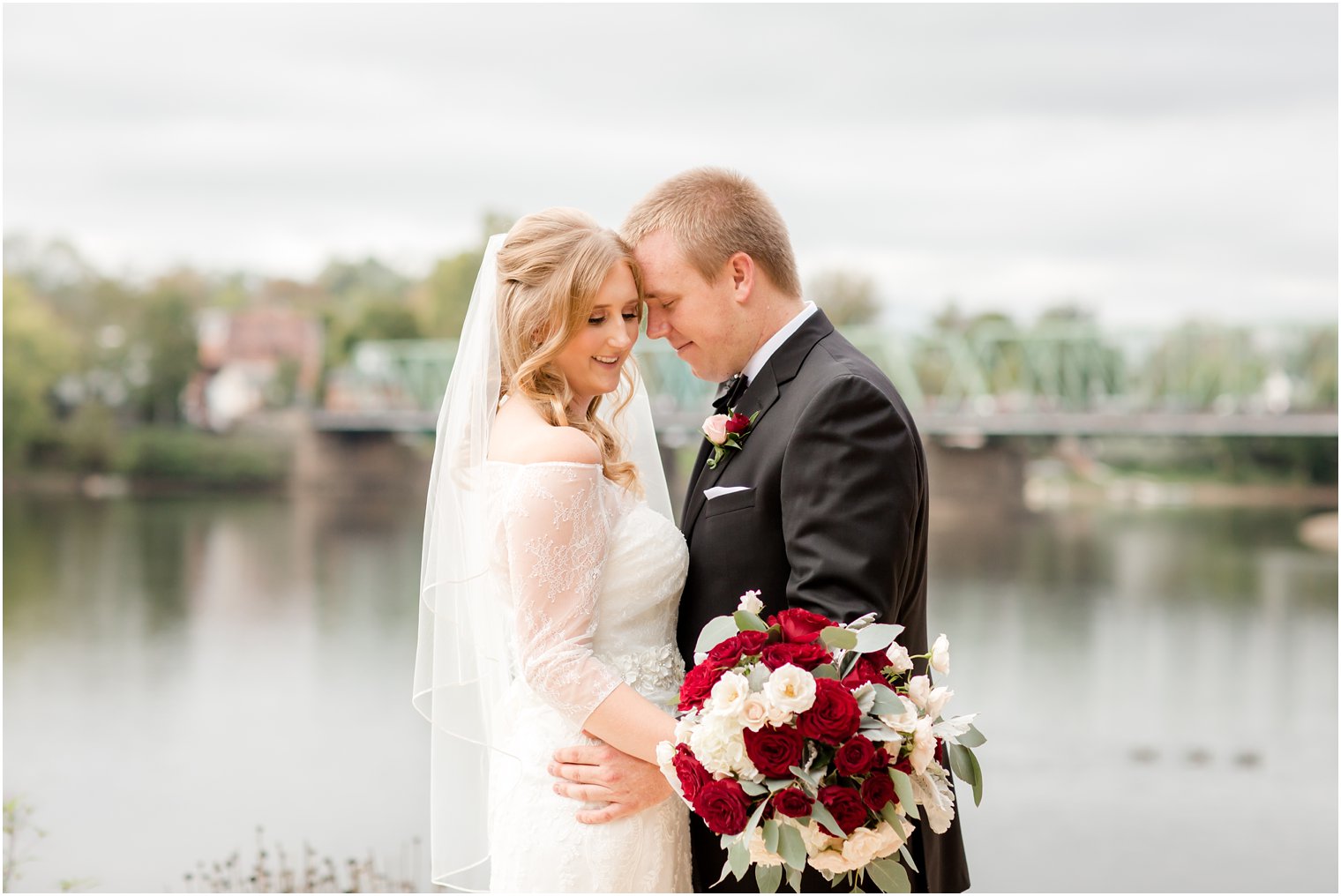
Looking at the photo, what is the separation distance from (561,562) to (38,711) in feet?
46.7

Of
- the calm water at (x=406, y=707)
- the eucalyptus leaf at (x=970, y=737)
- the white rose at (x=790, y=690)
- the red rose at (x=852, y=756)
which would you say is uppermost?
the white rose at (x=790, y=690)

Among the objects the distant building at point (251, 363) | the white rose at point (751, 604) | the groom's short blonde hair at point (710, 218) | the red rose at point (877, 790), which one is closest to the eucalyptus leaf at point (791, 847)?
the red rose at point (877, 790)

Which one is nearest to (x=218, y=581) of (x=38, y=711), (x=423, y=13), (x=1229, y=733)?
(x=38, y=711)

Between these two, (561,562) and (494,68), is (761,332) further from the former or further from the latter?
(494,68)

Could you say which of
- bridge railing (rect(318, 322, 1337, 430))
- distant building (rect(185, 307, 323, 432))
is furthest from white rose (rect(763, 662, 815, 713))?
distant building (rect(185, 307, 323, 432))

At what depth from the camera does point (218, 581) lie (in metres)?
23.7

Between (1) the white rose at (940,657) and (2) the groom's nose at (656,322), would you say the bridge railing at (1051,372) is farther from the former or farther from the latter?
(1) the white rose at (940,657)

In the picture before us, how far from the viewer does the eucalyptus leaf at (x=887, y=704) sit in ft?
6.43

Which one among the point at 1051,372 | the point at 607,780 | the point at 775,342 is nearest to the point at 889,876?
the point at 607,780

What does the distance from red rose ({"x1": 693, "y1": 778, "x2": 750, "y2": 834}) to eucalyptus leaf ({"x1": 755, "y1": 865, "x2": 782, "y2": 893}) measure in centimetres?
9

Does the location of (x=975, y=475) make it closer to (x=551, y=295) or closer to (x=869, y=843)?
(x=551, y=295)

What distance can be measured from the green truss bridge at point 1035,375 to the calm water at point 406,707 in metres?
10.4

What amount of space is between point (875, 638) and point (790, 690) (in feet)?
0.59

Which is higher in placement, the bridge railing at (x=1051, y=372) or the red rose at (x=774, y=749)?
the bridge railing at (x=1051, y=372)
